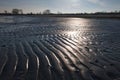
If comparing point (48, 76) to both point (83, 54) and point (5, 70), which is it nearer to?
point (5, 70)

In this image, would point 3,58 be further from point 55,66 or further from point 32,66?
point 55,66

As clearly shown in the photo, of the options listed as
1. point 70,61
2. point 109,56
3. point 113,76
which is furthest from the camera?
point 109,56

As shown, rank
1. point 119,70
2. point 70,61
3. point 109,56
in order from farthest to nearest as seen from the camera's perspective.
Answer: point 109,56 → point 70,61 → point 119,70

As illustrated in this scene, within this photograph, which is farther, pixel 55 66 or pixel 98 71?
pixel 55 66

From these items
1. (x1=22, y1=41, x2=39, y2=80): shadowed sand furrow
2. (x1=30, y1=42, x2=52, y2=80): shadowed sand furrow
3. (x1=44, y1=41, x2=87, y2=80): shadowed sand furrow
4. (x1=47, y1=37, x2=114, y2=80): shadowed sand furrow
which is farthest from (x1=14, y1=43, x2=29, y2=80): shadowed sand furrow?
(x1=47, y1=37, x2=114, y2=80): shadowed sand furrow

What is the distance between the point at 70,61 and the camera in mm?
7422

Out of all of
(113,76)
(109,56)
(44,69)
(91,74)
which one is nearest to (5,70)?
(44,69)

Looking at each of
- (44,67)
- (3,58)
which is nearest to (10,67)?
(44,67)

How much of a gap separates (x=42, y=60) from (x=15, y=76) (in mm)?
1936

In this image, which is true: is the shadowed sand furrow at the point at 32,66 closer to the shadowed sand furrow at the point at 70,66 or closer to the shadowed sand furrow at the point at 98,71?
the shadowed sand furrow at the point at 70,66

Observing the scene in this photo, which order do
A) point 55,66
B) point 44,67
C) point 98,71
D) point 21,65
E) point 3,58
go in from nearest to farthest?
point 98,71, point 44,67, point 55,66, point 21,65, point 3,58

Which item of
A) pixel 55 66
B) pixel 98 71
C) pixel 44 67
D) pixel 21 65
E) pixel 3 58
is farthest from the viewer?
pixel 3 58

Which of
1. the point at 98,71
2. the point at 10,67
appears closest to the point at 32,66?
the point at 10,67

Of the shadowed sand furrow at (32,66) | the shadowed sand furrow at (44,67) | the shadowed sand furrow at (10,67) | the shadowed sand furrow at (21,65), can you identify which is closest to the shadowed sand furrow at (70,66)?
the shadowed sand furrow at (44,67)
